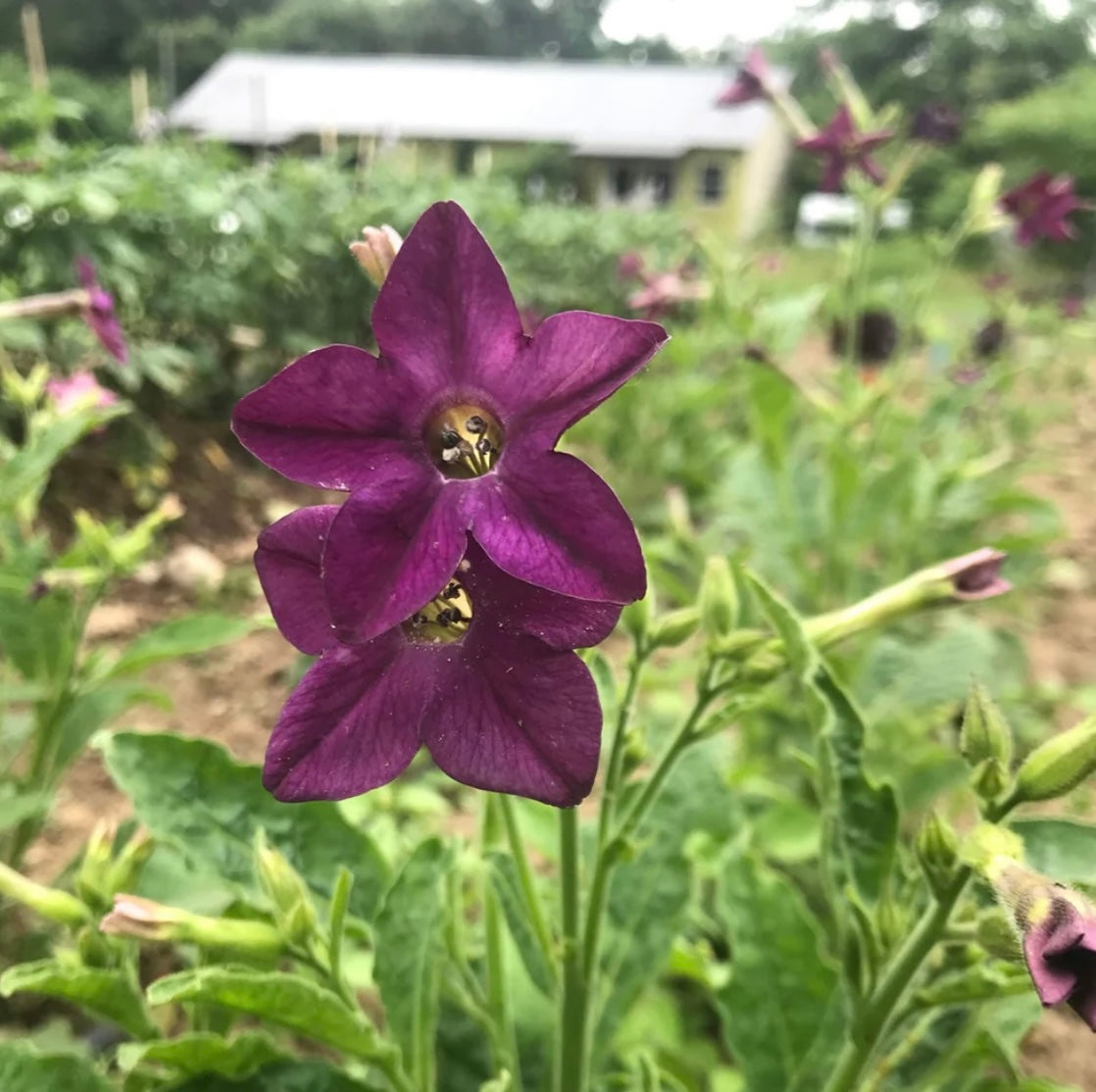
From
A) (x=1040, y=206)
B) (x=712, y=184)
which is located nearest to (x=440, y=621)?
(x=1040, y=206)

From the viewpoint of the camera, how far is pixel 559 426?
0.53 metres

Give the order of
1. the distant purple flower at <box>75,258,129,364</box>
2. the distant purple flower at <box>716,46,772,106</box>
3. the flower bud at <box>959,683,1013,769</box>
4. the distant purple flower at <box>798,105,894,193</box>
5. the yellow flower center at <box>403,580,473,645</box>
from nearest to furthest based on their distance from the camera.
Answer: the yellow flower center at <box>403,580,473,645</box> → the flower bud at <box>959,683,1013,769</box> → the distant purple flower at <box>75,258,129,364</box> → the distant purple flower at <box>798,105,894,193</box> → the distant purple flower at <box>716,46,772,106</box>

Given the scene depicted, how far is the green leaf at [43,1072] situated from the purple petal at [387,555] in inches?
21.9

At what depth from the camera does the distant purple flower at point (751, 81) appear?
8.38 ft

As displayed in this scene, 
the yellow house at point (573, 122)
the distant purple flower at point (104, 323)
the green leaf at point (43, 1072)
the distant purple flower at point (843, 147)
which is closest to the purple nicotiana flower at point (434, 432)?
the green leaf at point (43, 1072)

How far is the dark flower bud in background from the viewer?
93.4 inches

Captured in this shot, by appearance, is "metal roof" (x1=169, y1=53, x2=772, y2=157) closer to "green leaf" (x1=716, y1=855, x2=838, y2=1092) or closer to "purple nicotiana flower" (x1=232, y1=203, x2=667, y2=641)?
"green leaf" (x1=716, y1=855, x2=838, y2=1092)

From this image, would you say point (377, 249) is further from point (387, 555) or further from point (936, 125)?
point (936, 125)

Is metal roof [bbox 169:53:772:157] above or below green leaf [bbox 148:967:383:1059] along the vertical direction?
below

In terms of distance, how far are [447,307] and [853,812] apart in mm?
576

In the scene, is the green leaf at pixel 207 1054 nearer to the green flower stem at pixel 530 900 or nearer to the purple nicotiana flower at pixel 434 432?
the green flower stem at pixel 530 900

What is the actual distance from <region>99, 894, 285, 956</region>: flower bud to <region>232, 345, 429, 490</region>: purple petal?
1.26 ft

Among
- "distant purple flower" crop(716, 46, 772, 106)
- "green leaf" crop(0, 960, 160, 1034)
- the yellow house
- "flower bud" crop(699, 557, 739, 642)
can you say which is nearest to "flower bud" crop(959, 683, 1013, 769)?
"flower bud" crop(699, 557, 739, 642)

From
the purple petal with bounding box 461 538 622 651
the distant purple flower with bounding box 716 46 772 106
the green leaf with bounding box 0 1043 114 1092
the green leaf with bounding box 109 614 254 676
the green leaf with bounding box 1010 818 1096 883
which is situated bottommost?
the green leaf with bounding box 109 614 254 676
